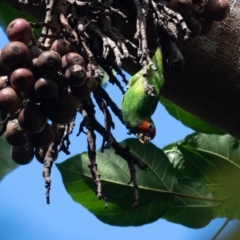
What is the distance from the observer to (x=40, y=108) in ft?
3.41

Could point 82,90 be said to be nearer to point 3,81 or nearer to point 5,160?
point 3,81

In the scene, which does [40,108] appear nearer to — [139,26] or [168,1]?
[139,26]

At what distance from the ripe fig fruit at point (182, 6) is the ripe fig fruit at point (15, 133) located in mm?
364

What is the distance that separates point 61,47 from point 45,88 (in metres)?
0.10

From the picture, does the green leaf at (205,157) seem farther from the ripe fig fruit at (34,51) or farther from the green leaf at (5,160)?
the ripe fig fruit at (34,51)

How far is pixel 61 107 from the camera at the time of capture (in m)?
1.00

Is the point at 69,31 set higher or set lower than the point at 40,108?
higher

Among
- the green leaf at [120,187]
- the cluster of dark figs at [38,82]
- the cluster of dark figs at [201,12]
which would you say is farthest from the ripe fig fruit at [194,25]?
the green leaf at [120,187]

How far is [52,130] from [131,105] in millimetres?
160

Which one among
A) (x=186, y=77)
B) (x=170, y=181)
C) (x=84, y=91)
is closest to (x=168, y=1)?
(x=186, y=77)

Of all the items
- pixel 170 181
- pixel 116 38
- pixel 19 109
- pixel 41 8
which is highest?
pixel 41 8

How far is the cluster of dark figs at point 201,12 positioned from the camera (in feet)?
3.72

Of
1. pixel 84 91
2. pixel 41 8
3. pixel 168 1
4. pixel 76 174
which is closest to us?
pixel 84 91

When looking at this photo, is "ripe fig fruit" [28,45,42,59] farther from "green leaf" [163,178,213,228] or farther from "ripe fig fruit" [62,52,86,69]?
"green leaf" [163,178,213,228]
